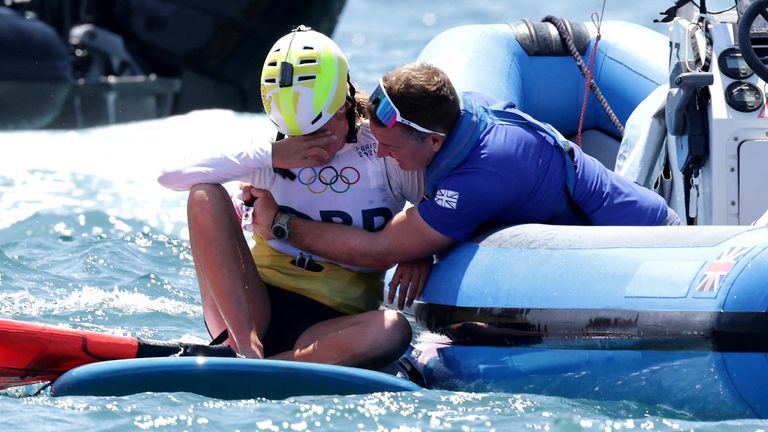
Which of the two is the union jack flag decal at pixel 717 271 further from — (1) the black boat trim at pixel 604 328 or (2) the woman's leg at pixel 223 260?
(2) the woman's leg at pixel 223 260

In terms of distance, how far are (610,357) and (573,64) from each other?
2823 millimetres

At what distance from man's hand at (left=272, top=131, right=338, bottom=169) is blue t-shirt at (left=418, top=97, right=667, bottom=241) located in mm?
367

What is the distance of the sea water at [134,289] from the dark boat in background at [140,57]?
0.33 metres

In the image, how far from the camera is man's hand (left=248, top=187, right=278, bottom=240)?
396 cm

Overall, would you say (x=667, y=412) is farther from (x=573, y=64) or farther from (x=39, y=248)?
(x=39, y=248)

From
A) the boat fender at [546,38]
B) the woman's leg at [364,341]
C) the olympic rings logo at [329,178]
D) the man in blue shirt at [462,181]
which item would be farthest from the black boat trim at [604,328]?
the boat fender at [546,38]

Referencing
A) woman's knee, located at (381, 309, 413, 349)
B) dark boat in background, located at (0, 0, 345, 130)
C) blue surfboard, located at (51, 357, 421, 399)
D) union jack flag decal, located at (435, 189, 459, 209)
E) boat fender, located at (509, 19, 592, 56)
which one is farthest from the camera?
dark boat in background, located at (0, 0, 345, 130)

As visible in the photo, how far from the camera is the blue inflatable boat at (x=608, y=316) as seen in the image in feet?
10.7

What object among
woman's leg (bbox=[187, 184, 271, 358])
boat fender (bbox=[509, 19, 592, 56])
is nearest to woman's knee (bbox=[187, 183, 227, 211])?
woman's leg (bbox=[187, 184, 271, 358])

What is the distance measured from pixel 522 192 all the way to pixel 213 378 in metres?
1.01

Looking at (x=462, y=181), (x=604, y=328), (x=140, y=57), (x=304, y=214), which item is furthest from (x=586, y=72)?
(x=140, y=57)

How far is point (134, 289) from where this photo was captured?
5.54 meters

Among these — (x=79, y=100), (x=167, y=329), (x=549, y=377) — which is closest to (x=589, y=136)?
(x=167, y=329)

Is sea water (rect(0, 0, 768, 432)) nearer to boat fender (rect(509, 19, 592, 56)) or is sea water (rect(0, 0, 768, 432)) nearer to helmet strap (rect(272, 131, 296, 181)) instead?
helmet strap (rect(272, 131, 296, 181))
